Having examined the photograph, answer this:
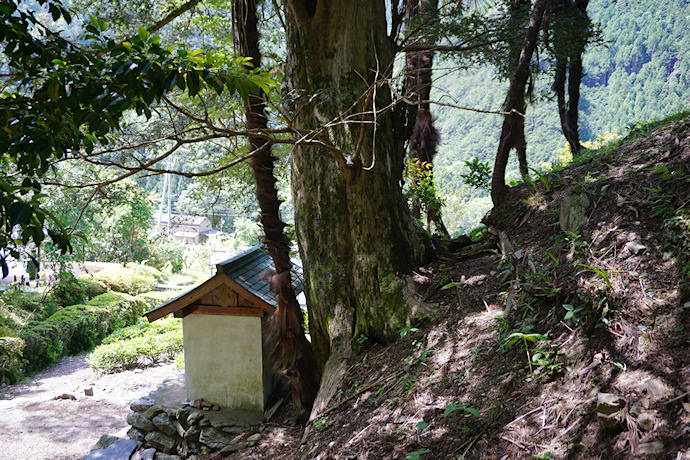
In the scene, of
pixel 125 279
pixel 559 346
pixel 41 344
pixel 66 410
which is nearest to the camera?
pixel 559 346

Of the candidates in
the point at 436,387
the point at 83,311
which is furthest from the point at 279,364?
the point at 83,311

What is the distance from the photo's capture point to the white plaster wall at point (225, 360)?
7.28 meters

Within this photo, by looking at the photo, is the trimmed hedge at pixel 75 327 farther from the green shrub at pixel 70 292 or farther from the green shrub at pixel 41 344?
the green shrub at pixel 70 292

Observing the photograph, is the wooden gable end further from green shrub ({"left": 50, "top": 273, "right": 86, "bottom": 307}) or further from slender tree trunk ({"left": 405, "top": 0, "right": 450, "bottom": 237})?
green shrub ({"left": 50, "top": 273, "right": 86, "bottom": 307})

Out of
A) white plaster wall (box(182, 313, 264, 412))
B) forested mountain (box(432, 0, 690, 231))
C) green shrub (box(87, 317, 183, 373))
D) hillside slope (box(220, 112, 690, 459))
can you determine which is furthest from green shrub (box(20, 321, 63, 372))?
forested mountain (box(432, 0, 690, 231))

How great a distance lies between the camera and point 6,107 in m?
2.14

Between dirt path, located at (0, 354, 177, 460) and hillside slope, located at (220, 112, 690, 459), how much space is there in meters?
6.21

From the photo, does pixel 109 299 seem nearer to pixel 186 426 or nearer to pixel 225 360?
pixel 225 360

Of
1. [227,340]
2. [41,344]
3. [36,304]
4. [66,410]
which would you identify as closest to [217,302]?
[227,340]

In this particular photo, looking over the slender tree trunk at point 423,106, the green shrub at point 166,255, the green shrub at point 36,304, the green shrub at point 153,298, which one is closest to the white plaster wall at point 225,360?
the slender tree trunk at point 423,106

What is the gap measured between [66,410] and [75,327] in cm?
524

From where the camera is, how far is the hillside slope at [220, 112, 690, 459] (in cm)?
205

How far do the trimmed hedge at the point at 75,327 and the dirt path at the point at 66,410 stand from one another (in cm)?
57

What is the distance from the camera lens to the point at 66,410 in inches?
380
